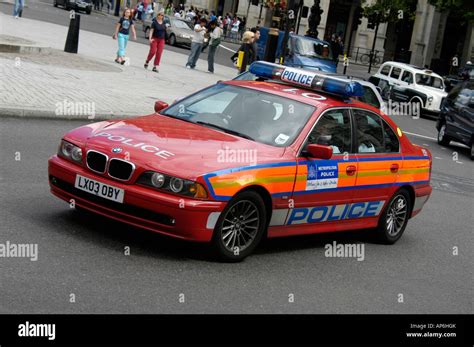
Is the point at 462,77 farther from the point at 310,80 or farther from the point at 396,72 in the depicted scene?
the point at 310,80

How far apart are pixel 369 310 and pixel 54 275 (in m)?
2.41

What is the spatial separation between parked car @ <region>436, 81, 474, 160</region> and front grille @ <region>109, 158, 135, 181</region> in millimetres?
15612

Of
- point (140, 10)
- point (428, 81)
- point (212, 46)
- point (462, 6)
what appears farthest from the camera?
point (140, 10)

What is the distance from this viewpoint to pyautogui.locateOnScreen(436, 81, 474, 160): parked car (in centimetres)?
2247

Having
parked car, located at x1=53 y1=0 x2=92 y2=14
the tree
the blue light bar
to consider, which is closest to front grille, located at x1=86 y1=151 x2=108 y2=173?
the blue light bar

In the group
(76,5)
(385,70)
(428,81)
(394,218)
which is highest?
(76,5)

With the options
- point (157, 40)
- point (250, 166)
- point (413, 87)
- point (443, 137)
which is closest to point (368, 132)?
point (250, 166)

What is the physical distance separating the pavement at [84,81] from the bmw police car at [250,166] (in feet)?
21.2

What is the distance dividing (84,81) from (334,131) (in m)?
12.0

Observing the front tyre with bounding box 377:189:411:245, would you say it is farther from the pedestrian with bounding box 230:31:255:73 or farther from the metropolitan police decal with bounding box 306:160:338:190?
the pedestrian with bounding box 230:31:255:73

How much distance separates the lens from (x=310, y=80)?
9.48m

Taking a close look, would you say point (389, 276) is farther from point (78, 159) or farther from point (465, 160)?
point (465, 160)

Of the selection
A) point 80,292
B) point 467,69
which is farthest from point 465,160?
point 467,69

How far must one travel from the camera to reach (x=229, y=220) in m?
7.81
